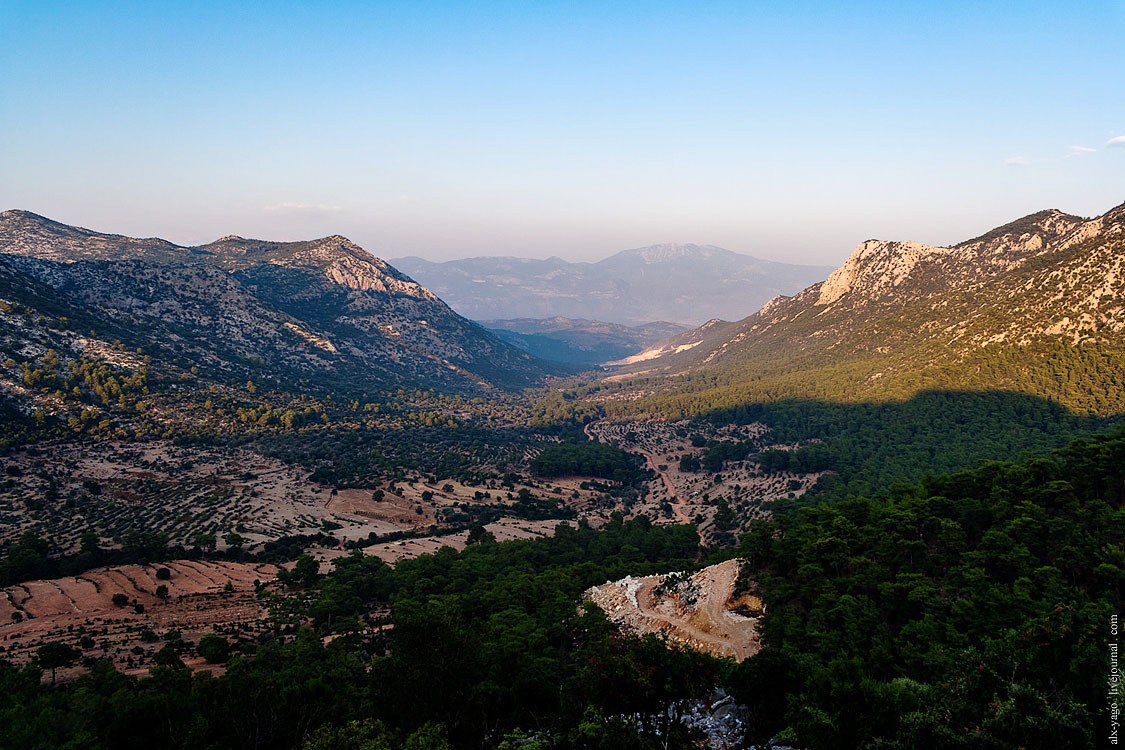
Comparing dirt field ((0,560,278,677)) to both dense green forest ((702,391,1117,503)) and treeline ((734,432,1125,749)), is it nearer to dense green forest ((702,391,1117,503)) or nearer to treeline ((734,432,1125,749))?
treeline ((734,432,1125,749))

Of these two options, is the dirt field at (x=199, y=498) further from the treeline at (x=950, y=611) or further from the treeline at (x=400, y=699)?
the treeline at (x=950, y=611)

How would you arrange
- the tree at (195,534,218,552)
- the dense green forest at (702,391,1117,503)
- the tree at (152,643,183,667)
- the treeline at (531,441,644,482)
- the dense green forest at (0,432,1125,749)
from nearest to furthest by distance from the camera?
1. the dense green forest at (0,432,1125,749)
2. the tree at (152,643,183,667)
3. the tree at (195,534,218,552)
4. the dense green forest at (702,391,1117,503)
5. the treeline at (531,441,644,482)

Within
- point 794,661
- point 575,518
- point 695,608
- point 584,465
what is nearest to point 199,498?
point 575,518

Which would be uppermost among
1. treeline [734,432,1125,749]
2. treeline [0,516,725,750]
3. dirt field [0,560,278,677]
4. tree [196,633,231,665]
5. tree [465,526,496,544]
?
treeline [734,432,1125,749]

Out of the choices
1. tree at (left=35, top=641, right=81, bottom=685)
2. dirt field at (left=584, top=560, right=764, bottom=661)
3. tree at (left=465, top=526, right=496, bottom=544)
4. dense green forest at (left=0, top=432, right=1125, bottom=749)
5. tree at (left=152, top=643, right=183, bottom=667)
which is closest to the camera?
dense green forest at (left=0, top=432, right=1125, bottom=749)

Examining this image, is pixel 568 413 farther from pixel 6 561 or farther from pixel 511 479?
pixel 6 561

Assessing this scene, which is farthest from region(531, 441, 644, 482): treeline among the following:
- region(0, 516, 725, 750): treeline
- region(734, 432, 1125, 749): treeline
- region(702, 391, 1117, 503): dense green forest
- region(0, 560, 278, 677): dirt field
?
region(0, 516, 725, 750): treeline

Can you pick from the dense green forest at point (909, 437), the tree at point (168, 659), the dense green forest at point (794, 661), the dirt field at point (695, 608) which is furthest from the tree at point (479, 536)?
the dense green forest at point (909, 437)
